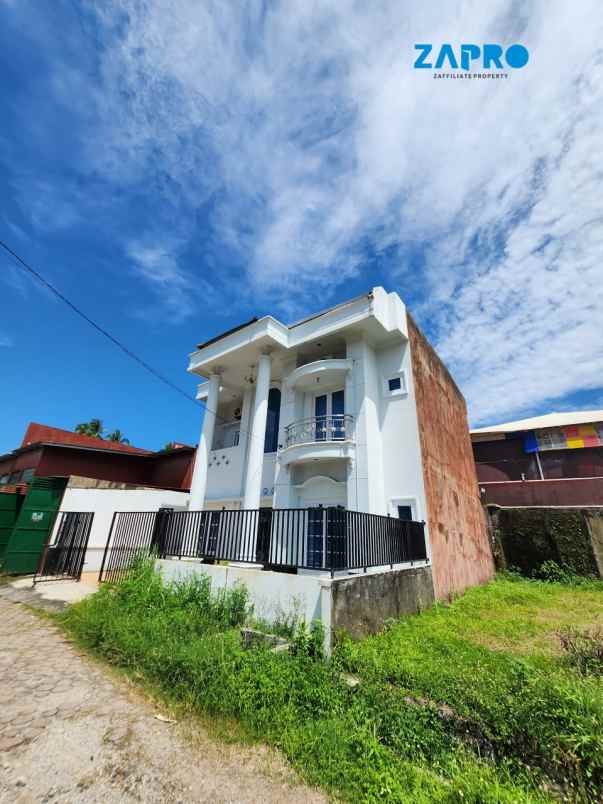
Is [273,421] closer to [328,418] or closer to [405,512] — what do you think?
[328,418]

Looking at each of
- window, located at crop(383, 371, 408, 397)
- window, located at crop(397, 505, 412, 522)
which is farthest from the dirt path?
window, located at crop(383, 371, 408, 397)

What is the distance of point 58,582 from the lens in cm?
995

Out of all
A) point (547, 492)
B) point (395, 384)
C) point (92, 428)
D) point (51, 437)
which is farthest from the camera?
point (92, 428)

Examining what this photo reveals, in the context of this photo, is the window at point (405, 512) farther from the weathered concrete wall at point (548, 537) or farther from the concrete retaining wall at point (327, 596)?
the weathered concrete wall at point (548, 537)

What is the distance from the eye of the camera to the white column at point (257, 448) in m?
11.0

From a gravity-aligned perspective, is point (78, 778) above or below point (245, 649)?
below

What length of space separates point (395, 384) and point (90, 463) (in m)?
14.9

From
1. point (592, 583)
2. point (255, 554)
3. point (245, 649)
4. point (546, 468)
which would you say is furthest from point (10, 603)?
point (546, 468)

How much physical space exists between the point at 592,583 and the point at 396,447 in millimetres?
9308

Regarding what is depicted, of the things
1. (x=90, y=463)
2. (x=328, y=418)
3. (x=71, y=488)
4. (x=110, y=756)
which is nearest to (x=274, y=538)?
(x=328, y=418)

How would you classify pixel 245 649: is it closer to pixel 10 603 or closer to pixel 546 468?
pixel 10 603

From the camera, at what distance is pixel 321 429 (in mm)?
11344

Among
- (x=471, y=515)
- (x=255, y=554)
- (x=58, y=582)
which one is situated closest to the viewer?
(x=255, y=554)

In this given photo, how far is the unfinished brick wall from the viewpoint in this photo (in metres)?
10.1
